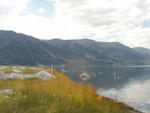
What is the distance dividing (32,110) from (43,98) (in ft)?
6.44

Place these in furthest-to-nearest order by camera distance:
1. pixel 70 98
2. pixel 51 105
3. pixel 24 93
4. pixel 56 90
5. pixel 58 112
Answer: pixel 56 90
pixel 24 93
pixel 70 98
pixel 51 105
pixel 58 112

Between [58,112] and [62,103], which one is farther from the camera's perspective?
[62,103]

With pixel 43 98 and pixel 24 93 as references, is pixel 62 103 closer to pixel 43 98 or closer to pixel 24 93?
pixel 43 98

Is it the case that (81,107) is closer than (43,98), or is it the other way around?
(81,107)

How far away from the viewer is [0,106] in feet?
33.5

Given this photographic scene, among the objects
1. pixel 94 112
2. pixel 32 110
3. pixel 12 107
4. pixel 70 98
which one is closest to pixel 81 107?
pixel 94 112

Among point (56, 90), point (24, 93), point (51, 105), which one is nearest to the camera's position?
point (51, 105)

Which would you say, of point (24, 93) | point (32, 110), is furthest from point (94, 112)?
point (24, 93)

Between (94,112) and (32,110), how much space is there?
281cm

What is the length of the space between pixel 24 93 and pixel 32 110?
129 inches

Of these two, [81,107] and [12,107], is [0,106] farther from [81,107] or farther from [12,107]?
[81,107]

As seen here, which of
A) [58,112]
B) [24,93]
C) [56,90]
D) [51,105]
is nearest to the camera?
[58,112]

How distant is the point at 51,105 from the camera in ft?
33.1

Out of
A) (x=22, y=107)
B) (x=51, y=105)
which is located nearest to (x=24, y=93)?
(x=22, y=107)
